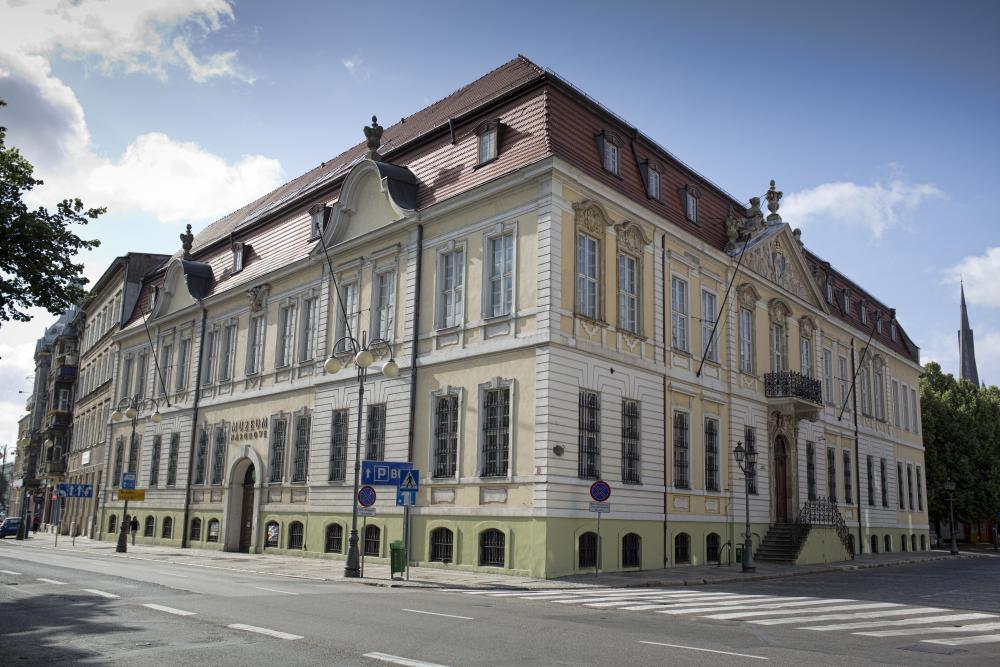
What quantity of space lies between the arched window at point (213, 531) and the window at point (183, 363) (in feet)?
24.6

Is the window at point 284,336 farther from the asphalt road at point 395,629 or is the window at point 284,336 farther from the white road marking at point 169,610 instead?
the white road marking at point 169,610

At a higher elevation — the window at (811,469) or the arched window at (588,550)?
the window at (811,469)

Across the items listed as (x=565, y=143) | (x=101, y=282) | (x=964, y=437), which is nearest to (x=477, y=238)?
(x=565, y=143)

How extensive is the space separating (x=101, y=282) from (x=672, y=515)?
45198mm

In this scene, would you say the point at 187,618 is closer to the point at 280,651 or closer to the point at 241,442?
the point at 280,651

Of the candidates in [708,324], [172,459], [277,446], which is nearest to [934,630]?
[708,324]

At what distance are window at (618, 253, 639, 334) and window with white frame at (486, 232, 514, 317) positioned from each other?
12.0 feet

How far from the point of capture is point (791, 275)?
36.8 meters

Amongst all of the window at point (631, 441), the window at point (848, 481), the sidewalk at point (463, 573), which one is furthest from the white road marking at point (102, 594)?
the window at point (848, 481)

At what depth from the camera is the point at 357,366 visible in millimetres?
27516

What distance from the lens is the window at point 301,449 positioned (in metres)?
31.8

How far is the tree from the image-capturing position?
20.4m

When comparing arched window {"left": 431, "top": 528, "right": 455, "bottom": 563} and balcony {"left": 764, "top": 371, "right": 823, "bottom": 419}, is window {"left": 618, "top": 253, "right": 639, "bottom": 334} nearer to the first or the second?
arched window {"left": 431, "top": 528, "right": 455, "bottom": 563}

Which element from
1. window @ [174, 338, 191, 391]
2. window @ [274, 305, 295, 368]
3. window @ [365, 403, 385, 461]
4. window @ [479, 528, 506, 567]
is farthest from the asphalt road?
Result: window @ [174, 338, 191, 391]
